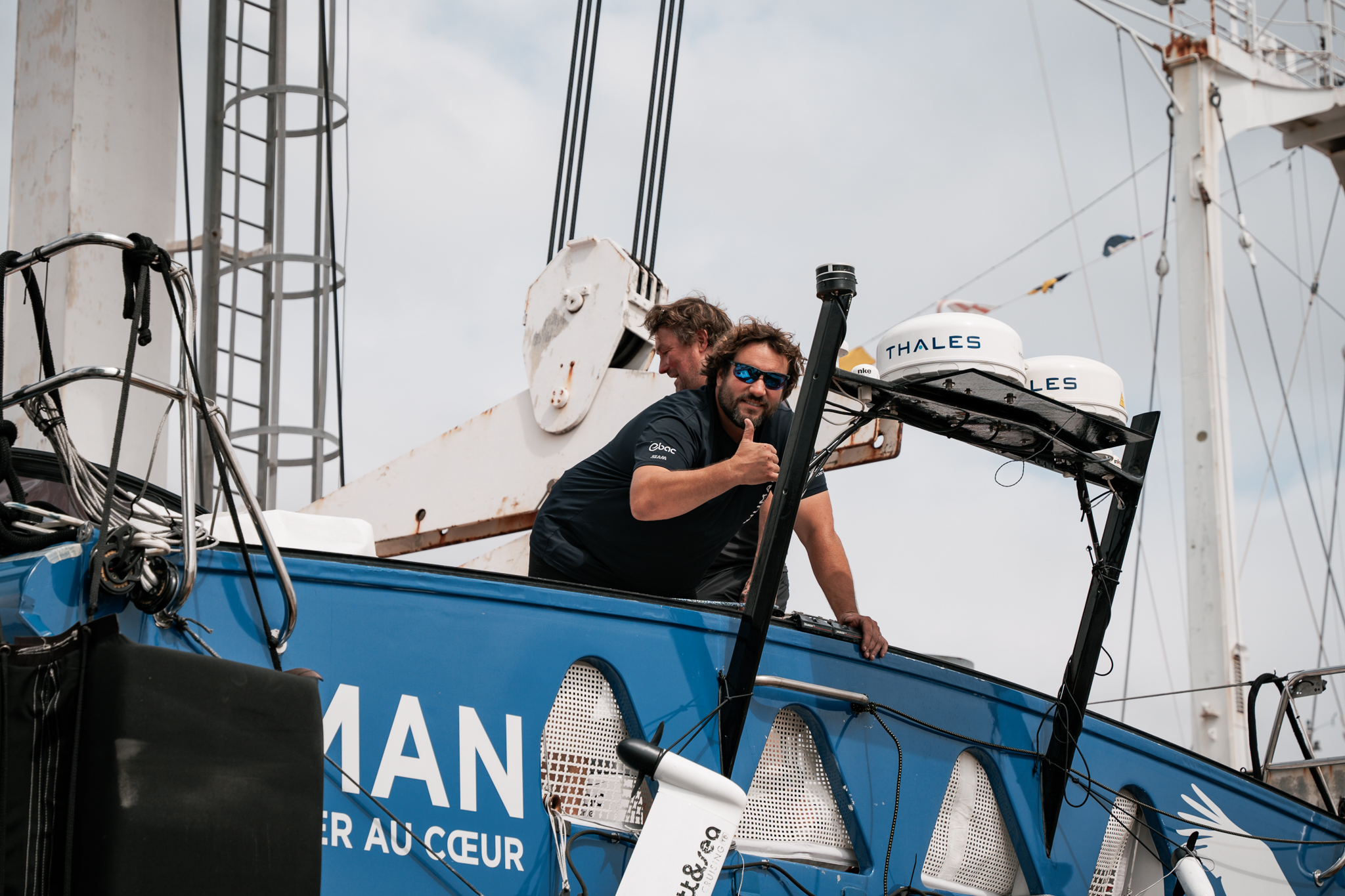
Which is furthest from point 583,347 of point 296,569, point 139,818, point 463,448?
point 139,818

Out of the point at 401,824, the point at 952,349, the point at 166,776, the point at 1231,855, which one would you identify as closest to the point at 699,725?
→ the point at 401,824

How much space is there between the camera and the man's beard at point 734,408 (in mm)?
4105

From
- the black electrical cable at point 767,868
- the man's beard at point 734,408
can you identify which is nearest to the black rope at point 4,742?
the black electrical cable at point 767,868

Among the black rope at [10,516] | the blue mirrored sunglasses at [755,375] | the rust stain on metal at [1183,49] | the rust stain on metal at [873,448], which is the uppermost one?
the rust stain on metal at [1183,49]

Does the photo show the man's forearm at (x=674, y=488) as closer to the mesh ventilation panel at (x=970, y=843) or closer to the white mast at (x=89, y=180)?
the mesh ventilation panel at (x=970, y=843)

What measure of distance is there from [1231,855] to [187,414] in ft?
12.4

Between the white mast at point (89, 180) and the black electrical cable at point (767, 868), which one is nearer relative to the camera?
the black electrical cable at point (767, 868)

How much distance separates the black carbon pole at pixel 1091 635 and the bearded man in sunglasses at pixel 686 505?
0.78 metres

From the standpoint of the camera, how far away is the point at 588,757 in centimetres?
344

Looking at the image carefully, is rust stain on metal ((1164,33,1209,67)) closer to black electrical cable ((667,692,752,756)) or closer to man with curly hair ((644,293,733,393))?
man with curly hair ((644,293,733,393))

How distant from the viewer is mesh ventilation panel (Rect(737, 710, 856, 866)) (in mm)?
3641

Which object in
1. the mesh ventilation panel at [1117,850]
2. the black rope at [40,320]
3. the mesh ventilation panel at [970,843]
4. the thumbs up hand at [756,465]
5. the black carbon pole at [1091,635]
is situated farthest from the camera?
the mesh ventilation panel at [1117,850]

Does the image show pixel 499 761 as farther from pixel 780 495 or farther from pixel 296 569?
pixel 780 495

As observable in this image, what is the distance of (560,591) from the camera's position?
11.4ft
